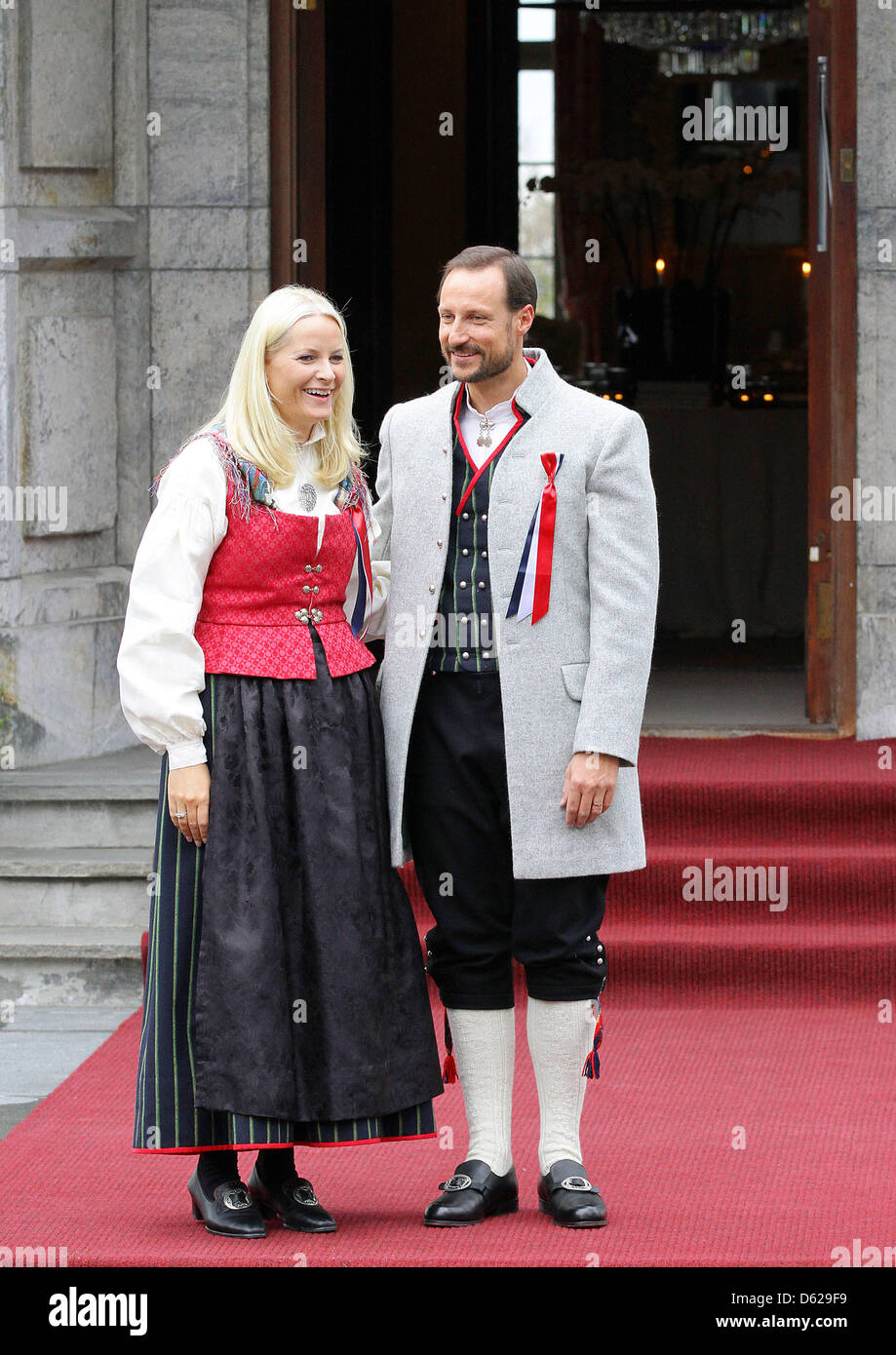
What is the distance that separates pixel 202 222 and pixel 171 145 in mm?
256

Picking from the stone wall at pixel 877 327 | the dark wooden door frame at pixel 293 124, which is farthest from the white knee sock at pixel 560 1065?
the dark wooden door frame at pixel 293 124

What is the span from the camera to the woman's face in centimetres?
369

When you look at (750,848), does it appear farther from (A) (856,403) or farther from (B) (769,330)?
(B) (769,330)

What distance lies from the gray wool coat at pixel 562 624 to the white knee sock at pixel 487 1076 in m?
0.32

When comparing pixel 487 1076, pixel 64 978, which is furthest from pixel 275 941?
pixel 64 978

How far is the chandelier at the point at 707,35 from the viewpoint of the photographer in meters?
13.9

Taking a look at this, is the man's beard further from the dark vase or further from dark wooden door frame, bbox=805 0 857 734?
the dark vase

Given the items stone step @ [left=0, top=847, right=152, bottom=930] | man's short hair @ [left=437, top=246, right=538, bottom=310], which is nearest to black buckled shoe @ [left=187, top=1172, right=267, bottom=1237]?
man's short hair @ [left=437, top=246, right=538, bottom=310]

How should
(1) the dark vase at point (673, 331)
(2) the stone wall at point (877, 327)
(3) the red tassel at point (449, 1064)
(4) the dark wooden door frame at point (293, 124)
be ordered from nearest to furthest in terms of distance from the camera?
(3) the red tassel at point (449, 1064) → (2) the stone wall at point (877, 327) → (4) the dark wooden door frame at point (293, 124) → (1) the dark vase at point (673, 331)

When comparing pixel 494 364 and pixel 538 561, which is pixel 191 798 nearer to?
pixel 538 561

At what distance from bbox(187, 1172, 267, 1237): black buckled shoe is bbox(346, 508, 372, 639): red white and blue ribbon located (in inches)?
39.6

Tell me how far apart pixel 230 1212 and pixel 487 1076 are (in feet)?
1.67

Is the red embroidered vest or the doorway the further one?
the doorway

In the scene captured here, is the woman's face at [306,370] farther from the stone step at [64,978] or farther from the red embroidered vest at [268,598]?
the stone step at [64,978]
